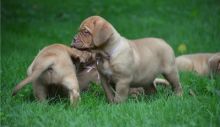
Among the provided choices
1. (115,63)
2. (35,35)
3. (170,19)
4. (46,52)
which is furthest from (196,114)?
(170,19)

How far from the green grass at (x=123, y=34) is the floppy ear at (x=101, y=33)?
0.82 metres

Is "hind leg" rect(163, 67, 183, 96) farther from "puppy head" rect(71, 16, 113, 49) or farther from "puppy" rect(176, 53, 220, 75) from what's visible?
"puppy" rect(176, 53, 220, 75)

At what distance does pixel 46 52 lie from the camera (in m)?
8.91

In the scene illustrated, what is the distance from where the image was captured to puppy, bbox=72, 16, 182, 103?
8.77 metres

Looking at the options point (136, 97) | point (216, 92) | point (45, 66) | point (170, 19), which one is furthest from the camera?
point (170, 19)

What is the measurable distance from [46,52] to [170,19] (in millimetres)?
10734

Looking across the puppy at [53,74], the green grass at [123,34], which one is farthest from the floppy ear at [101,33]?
the green grass at [123,34]

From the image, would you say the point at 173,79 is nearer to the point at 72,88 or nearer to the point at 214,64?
the point at 72,88

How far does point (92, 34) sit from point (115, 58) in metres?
0.47

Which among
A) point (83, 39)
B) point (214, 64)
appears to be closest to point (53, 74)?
point (83, 39)

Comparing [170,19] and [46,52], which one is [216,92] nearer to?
[46,52]

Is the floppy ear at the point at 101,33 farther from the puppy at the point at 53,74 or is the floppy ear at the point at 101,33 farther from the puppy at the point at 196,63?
the puppy at the point at 196,63

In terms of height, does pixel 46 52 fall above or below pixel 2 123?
above

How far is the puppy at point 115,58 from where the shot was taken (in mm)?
8773
